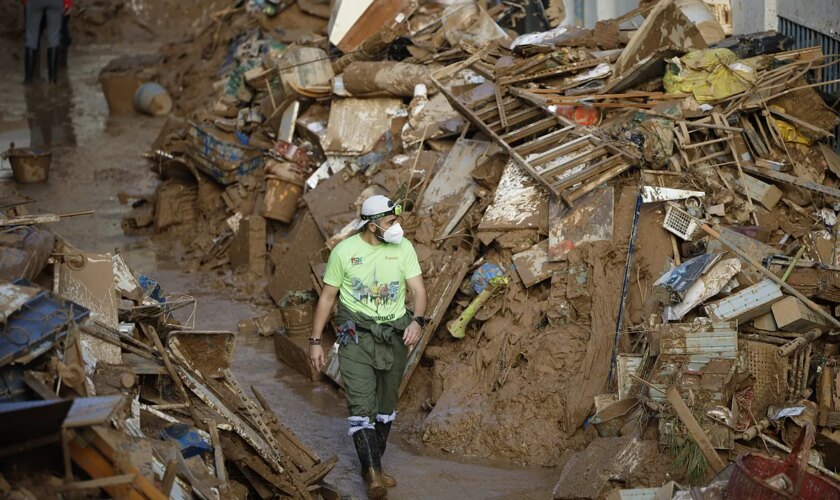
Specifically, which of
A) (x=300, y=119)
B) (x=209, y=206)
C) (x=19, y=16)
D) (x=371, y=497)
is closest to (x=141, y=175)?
(x=209, y=206)

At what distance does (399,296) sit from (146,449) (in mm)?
2568

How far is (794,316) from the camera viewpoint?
23.7ft

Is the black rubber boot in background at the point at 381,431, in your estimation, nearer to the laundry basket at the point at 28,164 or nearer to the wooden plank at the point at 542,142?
the wooden plank at the point at 542,142

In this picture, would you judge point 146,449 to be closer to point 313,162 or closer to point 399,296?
point 399,296

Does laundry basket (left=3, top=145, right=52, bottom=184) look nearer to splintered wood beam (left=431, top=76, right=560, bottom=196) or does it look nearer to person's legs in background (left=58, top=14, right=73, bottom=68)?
person's legs in background (left=58, top=14, right=73, bottom=68)

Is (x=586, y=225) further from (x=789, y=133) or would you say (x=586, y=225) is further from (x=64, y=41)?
(x=64, y=41)

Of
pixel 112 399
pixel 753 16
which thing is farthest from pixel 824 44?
pixel 112 399

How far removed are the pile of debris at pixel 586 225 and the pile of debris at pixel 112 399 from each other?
2.08 metres

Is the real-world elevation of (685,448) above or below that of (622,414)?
above

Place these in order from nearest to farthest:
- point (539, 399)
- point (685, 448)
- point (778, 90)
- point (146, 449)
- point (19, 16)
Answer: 1. point (146, 449)
2. point (685, 448)
3. point (539, 399)
4. point (778, 90)
5. point (19, 16)

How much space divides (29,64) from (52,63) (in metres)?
0.55

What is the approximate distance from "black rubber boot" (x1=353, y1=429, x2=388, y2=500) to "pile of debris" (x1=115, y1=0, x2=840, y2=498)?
1.08 m

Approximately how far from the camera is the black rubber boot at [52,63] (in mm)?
20781

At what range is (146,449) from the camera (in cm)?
505
